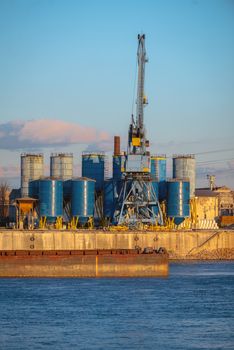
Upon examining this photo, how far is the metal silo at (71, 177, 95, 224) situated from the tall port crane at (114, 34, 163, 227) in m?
3.90

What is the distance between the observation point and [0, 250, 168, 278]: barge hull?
9638 centimetres

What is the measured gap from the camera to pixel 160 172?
149 meters

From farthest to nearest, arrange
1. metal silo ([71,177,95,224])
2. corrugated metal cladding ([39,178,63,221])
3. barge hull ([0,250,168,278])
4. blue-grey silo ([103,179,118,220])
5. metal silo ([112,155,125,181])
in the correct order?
blue-grey silo ([103,179,118,220]) → metal silo ([112,155,125,181]) → metal silo ([71,177,95,224]) → corrugated metal cladding ([39,178,63,221]) → barge hull ([0,250,168,278])

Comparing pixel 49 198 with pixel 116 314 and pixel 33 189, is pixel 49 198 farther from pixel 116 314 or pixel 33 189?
pixel 116 314

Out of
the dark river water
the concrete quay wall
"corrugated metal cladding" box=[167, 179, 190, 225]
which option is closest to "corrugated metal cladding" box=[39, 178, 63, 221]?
the concrete quay wall

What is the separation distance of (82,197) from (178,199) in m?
13.5

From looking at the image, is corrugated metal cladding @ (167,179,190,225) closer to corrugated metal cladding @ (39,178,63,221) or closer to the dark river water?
corrugated metal cladding @ (39,178,63,221)

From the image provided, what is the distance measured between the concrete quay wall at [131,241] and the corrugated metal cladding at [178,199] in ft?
15.2

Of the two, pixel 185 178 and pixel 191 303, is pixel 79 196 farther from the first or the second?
pixel 191 303

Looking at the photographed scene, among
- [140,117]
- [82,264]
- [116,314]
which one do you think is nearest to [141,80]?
[140,117]

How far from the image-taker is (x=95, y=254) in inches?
3863

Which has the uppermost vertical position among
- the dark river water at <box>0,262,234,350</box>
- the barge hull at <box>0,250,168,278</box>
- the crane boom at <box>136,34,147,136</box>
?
the crane boom at <box>136,34,147,136</box>

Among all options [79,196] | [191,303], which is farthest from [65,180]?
[191,303]

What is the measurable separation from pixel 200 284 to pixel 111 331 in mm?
31462
